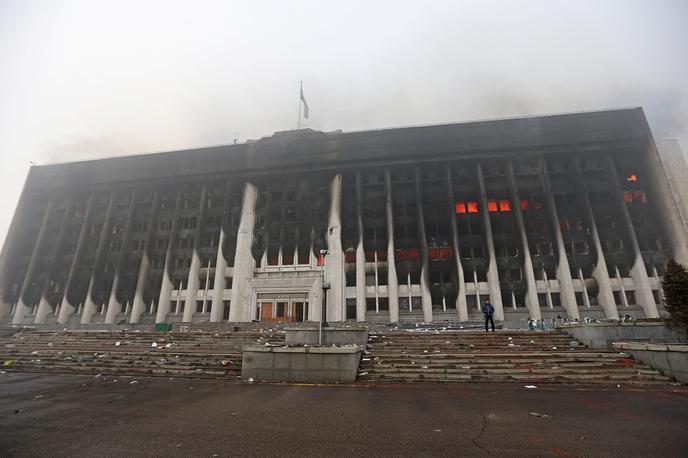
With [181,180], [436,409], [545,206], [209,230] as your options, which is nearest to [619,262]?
[545,206]

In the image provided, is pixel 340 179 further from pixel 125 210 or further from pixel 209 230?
pixel 125 210

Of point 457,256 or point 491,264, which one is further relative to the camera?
point 457,256

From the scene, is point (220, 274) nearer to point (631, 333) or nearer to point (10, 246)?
point (10, 246)

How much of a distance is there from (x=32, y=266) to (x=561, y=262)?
78539mm

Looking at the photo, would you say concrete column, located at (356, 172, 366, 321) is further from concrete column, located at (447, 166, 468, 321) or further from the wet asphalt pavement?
the wet asphalt pavement

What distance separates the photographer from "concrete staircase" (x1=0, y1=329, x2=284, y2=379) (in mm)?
15492

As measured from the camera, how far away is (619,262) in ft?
131

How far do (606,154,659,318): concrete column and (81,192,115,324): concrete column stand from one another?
241 feet

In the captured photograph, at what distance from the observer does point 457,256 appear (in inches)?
1639

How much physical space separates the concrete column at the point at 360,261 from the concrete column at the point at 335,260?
2040 millimetres

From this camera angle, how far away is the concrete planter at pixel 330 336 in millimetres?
18062

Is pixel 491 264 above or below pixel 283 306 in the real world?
above

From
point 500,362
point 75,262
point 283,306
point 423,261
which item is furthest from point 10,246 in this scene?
point 500,362

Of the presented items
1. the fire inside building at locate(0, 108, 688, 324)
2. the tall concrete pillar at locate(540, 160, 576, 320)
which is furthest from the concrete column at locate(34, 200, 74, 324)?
the tall concrete pillar at locate(540, 160, 576, 320)
